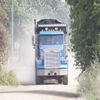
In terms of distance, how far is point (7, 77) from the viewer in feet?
62.0

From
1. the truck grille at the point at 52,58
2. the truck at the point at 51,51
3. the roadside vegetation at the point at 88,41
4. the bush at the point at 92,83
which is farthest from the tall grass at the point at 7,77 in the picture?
the bush at the point at 92,83

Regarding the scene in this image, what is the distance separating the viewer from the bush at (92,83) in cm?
992

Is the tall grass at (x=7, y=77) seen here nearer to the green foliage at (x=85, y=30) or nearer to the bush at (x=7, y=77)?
the bush at (x=7, y=77)

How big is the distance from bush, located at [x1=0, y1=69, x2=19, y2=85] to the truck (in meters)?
1.49

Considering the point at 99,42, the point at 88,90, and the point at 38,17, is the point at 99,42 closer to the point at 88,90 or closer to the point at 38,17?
the point at 88,90

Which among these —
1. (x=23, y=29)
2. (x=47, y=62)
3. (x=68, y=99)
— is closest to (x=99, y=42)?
(x=68, y=99)

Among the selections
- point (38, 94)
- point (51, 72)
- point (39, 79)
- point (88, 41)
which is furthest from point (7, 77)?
point (88, 41)

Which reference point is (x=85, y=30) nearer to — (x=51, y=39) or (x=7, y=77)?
(x=7, y=77)

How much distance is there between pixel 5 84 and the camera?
1845cm

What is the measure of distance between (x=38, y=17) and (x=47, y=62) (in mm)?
37103

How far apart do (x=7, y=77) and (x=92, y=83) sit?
9.53 meters

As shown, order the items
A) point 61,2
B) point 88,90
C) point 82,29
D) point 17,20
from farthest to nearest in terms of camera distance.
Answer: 1. point 61,2
2. point 17,20
3. point 82,29
4. point 88,90

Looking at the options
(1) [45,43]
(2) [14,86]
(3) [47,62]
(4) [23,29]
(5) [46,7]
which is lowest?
(2) [14,86]

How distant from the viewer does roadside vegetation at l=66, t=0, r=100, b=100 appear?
10537mm
